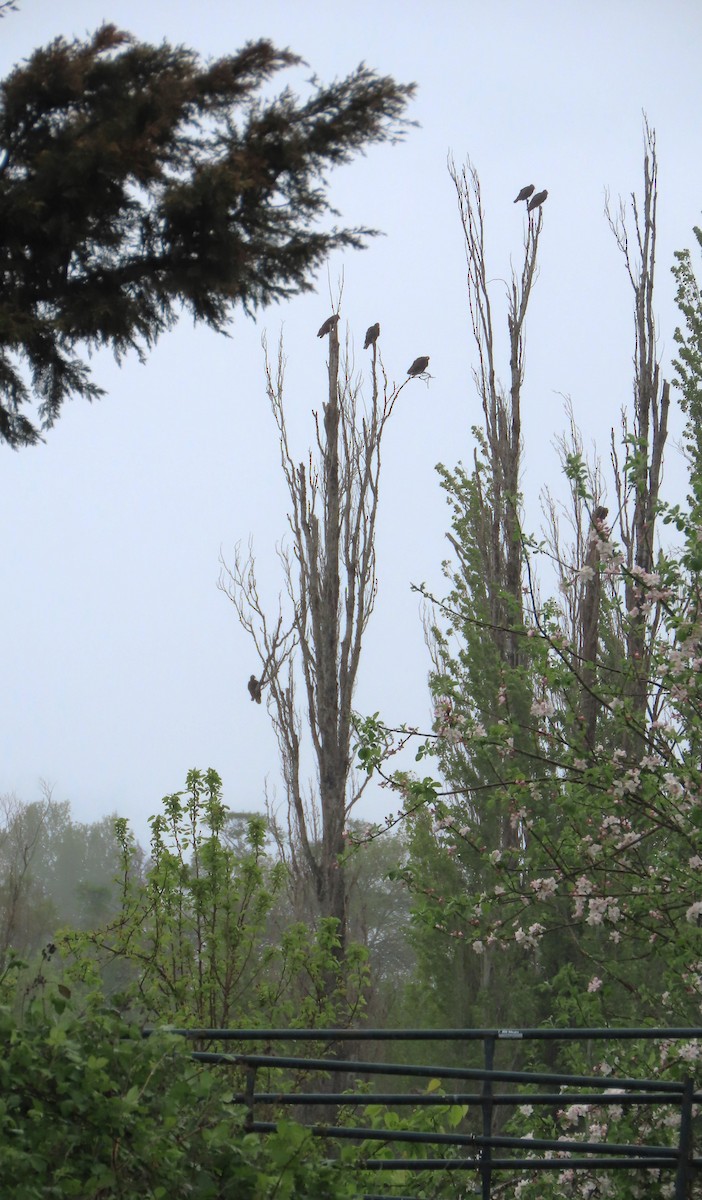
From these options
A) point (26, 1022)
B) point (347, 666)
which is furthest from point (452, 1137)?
point (347, 666)

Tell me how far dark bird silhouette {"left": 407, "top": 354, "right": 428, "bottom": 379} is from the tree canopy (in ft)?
29.3

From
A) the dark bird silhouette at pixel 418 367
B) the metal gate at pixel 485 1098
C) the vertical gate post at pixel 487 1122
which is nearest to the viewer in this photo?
the metal gate at pixel 485 1098

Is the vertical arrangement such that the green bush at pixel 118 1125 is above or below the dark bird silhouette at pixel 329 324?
below

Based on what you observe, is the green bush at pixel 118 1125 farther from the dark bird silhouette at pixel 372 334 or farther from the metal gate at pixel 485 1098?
the dark bird silhouette at pixel 372 334

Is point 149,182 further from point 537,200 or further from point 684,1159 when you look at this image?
point 537,200

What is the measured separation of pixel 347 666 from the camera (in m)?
12.1

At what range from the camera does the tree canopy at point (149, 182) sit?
3.48 m

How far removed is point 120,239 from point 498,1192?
5087 millimetres

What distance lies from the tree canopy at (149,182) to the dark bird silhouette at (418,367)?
8.93 meters

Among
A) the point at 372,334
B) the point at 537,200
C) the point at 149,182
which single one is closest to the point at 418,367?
the point at 372,334

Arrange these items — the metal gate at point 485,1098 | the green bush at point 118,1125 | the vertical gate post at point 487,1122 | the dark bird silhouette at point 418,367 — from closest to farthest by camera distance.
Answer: the green bush at point 118,1125 < the metal gate at point 485,1098 < the vertical gate post at point 487,1122 < the dark bird silhouette at point 418,367

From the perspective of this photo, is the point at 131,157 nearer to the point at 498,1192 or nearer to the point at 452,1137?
the point at 452,1137

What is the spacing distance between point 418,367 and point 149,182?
365 inches

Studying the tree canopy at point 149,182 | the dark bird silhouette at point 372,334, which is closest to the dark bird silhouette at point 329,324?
the dark bird silhouette at point 372,334
